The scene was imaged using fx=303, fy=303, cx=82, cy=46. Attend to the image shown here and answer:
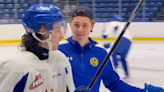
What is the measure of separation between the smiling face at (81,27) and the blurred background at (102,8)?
25.2 ft

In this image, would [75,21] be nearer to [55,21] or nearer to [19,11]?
[55,21]

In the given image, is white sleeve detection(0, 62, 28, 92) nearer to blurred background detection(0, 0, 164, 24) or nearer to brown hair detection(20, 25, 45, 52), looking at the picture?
brown hair detection(20, 25, 45, 52)

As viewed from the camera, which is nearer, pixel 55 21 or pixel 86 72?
pixel 55 21

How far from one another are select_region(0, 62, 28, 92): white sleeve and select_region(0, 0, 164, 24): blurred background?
27.3ft

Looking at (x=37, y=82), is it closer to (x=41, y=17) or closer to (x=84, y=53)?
(x=41, y=17)

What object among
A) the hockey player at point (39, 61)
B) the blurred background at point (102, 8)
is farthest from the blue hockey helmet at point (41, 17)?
the blurred background at point (102, 8)

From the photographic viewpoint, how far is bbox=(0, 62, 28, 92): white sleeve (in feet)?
3.98

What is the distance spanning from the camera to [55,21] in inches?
53.4

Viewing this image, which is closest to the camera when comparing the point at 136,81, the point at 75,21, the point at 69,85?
the point at 69,85

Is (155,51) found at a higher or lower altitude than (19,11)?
lower

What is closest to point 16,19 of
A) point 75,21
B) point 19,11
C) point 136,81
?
point 19,11

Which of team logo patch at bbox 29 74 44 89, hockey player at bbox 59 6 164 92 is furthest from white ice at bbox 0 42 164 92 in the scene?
team logo patch at bbox 29 74 44 89

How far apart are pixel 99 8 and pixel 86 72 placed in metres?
8.97

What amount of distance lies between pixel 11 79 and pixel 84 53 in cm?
72
